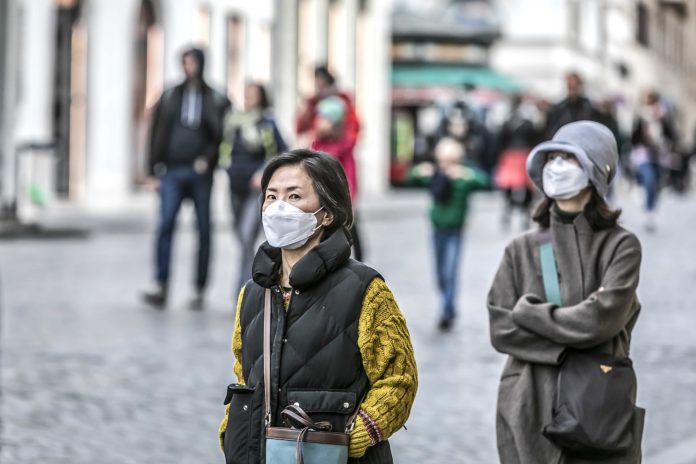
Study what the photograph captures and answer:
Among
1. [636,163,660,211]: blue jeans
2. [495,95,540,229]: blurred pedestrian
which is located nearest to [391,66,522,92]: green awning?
[495,95,540,229]: blurred pedestrian

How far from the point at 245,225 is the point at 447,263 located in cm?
159

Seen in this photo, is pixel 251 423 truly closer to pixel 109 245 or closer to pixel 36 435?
pixel 36 435

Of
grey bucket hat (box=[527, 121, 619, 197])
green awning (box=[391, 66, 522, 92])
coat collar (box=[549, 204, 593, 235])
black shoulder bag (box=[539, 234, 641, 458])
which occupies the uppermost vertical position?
green awning (box=[391, 66, 522, 92])

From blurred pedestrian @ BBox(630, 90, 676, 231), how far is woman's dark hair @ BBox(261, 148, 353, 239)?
18964 mm

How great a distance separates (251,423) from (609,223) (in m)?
1.50

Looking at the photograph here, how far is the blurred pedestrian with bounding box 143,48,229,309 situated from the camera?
12.6 m

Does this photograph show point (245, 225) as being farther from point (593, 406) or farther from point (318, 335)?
point (318, 335)

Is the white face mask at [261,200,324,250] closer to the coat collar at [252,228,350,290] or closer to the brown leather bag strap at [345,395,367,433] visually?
the coat collar at [252,228,350,290]

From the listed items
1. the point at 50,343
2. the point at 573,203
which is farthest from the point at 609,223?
the point at 50,343

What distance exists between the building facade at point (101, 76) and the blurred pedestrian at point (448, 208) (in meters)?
9.61

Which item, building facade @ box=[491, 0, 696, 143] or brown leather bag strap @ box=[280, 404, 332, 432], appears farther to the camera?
building facade @ box=[491, 0, 696, 143]

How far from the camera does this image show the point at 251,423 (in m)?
3.92

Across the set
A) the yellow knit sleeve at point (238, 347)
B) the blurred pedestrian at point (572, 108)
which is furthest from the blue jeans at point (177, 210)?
the yellow knit sleeve at point (238, 347)

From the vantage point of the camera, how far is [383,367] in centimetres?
390
